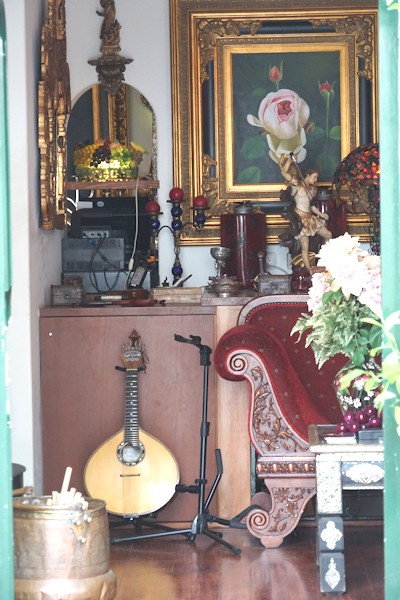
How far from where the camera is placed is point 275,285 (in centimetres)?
597

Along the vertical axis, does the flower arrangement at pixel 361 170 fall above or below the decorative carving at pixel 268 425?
above

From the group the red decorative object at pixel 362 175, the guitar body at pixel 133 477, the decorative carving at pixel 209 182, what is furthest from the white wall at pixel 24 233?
the red decorative object at pixel 362 175

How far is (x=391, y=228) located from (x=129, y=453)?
2.96 metres

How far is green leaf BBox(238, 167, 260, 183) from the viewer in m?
6.84

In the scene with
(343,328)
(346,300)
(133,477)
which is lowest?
(133,477)

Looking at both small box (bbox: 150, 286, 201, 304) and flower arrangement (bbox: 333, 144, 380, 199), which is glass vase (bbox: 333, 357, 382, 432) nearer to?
small box (bbox: 150, 286, 201, 304)

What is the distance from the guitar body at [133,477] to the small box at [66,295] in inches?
28.3

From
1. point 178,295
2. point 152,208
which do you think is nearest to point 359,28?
point 152,208

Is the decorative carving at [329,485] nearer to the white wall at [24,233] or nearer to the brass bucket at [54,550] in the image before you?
the brass bucket at [54,550]

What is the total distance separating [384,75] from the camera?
119 inches

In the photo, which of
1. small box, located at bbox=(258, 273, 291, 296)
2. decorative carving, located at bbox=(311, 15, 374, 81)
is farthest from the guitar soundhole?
decorative carving, located at bbox=(311, 15, 374, 81)

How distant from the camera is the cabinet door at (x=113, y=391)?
5820 mm

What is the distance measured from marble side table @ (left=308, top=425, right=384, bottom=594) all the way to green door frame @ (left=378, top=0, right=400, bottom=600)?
1489 millimetres

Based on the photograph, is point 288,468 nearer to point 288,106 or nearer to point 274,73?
point 288,106
